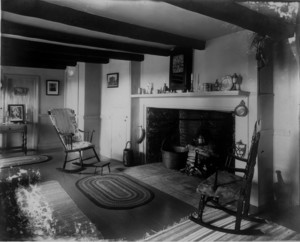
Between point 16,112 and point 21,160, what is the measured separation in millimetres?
1613

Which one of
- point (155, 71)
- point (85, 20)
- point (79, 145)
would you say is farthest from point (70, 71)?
point (85, 20)

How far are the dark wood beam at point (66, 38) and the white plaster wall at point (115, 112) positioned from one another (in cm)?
109

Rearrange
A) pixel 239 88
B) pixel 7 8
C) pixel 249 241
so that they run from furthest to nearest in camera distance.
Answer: pixel 239 88, pixel 249 241, pixel 7 8

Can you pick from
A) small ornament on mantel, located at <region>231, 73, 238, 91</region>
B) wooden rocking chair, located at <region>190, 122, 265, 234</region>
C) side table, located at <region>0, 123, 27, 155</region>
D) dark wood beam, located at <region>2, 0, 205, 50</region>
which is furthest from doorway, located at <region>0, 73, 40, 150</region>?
wooden rocking chair, located at <region>190, 122, 265, 234</region>

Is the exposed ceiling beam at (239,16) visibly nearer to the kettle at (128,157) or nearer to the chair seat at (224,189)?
the chair seat at (224,189)

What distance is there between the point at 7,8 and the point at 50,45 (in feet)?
7.57

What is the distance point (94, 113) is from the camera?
20.4 feet

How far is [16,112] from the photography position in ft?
21.0

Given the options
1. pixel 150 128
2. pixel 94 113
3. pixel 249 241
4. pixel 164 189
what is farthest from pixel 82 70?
pixel 249 241

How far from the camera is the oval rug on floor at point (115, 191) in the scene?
10.5 ft

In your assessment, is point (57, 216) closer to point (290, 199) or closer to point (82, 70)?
point (290, 199)

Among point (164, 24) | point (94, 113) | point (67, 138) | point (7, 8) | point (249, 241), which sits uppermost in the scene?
point (164, 24)

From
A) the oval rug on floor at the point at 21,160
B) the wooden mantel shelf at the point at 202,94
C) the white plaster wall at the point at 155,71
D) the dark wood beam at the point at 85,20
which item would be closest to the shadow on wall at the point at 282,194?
the wooden mantel shelf at the point at 202,94

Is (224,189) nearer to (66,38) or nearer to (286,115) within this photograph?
(286,115)
